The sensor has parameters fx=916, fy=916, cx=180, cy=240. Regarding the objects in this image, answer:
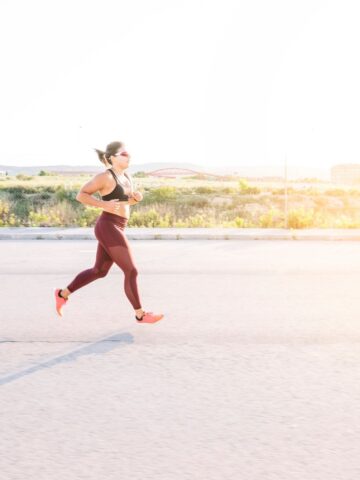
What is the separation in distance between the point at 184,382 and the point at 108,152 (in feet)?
9.83

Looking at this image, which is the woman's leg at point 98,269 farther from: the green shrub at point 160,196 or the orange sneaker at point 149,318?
the green shrub at point 160,196

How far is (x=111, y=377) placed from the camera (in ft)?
22.1

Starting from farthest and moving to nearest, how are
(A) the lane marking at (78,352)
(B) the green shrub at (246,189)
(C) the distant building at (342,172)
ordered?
1. (C) the distant building at (342,172)
2. (B) the green shrub at (246,189)
3. (A) the lane marking at (78,352)

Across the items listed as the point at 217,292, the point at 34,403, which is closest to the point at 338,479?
the point at 34,403

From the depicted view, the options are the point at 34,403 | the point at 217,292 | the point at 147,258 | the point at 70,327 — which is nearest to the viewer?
the point at 34,403

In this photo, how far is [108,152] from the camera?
28.8 feet

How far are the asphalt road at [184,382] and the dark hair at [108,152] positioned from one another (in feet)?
5.35

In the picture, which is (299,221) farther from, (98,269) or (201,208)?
(98,269)

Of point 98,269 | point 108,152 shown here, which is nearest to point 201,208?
point 98,269

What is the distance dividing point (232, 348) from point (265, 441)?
112 inches

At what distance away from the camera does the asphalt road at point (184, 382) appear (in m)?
4.71

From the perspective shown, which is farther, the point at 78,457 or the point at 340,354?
the point at 340,354

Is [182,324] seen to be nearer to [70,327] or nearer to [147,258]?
[70,327]

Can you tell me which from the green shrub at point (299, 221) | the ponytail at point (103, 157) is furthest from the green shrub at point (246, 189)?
the ponytail at point (103, 157)
